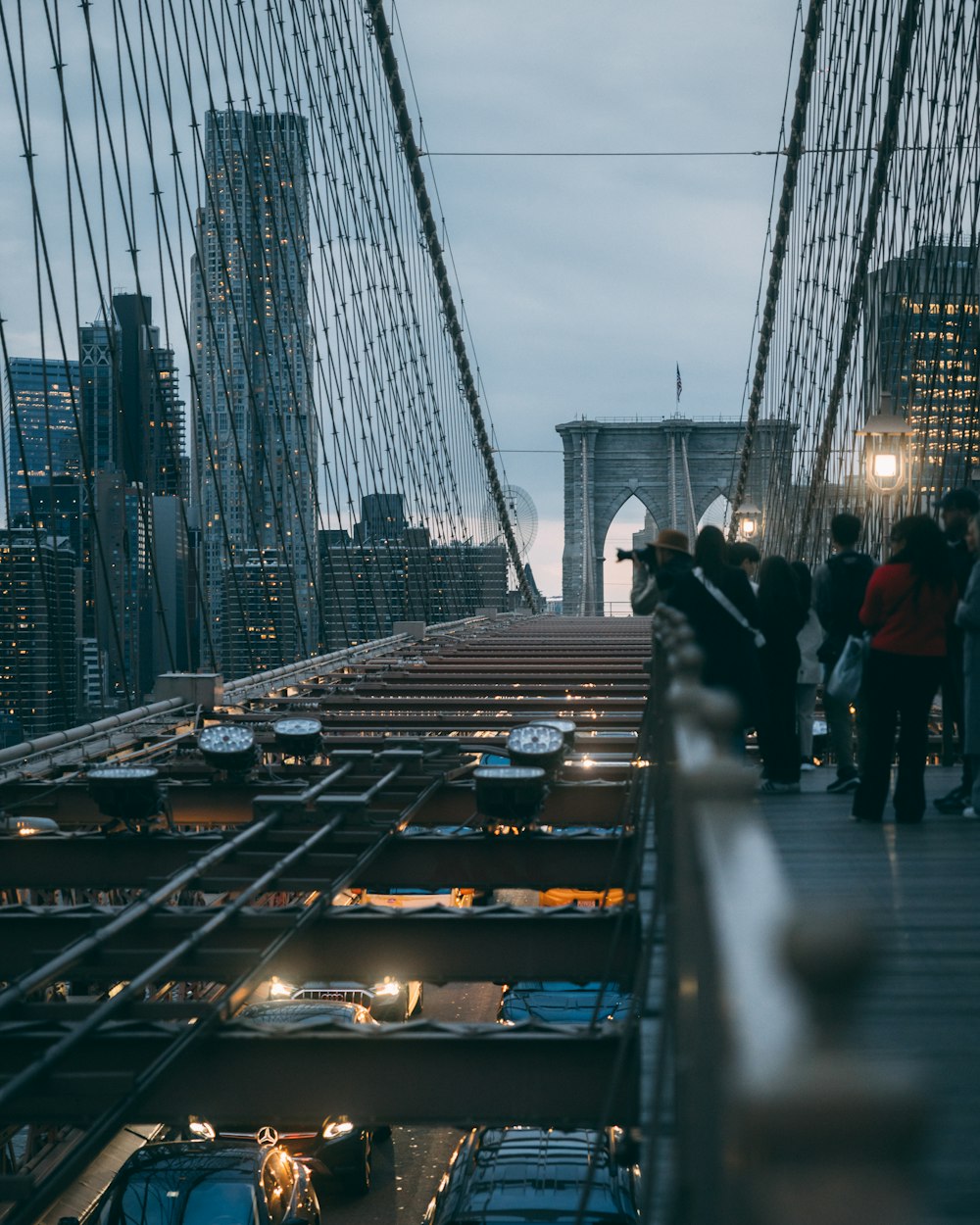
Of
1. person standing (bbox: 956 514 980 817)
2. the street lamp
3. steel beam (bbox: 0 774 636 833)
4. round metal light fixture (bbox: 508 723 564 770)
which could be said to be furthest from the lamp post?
the street lamp

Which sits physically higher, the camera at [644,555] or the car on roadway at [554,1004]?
the camera at [644,555]

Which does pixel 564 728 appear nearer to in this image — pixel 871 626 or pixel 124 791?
pixel 124 791

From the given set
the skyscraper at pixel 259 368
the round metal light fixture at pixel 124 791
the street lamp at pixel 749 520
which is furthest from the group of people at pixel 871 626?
the street lamp at pixel 749 520

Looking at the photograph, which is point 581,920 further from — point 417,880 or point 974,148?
point 974,148

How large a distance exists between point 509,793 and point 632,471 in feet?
174

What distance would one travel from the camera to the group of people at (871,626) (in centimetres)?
527

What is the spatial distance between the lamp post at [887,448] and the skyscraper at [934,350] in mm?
164

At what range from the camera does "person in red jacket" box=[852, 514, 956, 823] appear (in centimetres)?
525

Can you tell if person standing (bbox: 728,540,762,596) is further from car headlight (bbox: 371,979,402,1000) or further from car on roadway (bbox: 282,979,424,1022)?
car headlight (bbox: 371,979,402,1000)

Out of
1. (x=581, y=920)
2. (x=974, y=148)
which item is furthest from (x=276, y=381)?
(x=581, y=920)

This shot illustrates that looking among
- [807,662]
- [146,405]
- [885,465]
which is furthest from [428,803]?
→ [146,405]

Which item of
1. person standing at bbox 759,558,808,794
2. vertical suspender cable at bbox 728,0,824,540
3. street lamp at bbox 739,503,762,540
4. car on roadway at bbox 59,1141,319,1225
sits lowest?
car on roadway at bbox 59,1141,319,1225

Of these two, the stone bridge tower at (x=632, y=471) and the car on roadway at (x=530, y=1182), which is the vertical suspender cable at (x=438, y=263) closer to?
the stone bridge tower at (x=632, y=471)

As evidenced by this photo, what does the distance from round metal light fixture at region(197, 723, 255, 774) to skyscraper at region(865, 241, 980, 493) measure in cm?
511
